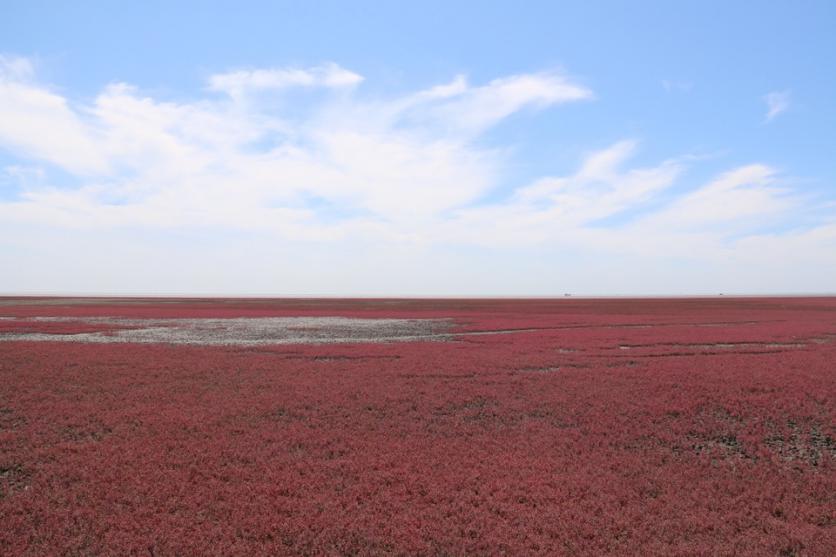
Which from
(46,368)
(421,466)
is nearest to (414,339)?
(46,368)

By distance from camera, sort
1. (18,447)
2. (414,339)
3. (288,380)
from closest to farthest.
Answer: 1. (18,447)
2. (288,380)
3. (414,339)

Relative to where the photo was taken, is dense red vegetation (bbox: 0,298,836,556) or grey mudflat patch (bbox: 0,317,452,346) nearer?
dense red vegetation (bbox: 0,298,836,556)

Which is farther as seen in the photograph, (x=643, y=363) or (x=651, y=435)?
(x=643, y=363)

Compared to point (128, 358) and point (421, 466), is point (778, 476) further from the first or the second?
point (128, 358)

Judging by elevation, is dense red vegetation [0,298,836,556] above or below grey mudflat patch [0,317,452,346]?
below

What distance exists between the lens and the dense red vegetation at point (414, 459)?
874 cm

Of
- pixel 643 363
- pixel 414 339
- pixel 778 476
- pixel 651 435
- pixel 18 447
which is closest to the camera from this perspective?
pixel 778 476

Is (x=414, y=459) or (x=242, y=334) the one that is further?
(x=242, y=334)

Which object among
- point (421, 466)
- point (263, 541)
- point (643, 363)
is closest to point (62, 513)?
point (263, 541)

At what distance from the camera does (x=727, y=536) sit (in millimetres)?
8836

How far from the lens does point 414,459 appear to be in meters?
12.2

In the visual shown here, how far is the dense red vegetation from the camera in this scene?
8.74m

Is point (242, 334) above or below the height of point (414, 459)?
above

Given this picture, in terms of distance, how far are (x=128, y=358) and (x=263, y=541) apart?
69.2ft
